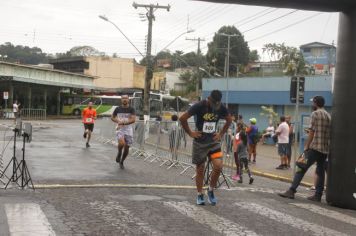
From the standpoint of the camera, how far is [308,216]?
8.20 metres

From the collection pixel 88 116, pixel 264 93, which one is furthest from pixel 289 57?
pixel 88 116

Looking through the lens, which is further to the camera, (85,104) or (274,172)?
(85,104)

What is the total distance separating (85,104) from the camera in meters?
63.6

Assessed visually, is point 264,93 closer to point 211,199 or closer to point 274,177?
point 274,177

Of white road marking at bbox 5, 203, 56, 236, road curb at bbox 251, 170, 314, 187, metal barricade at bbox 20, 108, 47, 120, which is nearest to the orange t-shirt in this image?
road curb at bbox 251, 170, 314, 187

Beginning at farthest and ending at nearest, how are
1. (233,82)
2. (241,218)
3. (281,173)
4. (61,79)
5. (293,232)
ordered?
(61,79) → (233,82) → (281,173) → (241,218) → (293,232)

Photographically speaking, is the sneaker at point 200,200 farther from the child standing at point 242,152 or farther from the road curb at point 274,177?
the road curb at point 274,177

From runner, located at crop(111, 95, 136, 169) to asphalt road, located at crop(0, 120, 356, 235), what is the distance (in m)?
1.92

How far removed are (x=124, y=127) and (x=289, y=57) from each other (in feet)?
202

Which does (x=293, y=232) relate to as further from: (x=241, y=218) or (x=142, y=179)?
(x=142, y=179)

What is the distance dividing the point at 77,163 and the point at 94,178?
3.07m

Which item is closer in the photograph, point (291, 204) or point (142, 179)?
point (291, 204)

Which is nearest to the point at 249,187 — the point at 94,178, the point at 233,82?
the point at 94,178

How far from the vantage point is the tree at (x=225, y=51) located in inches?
3418
